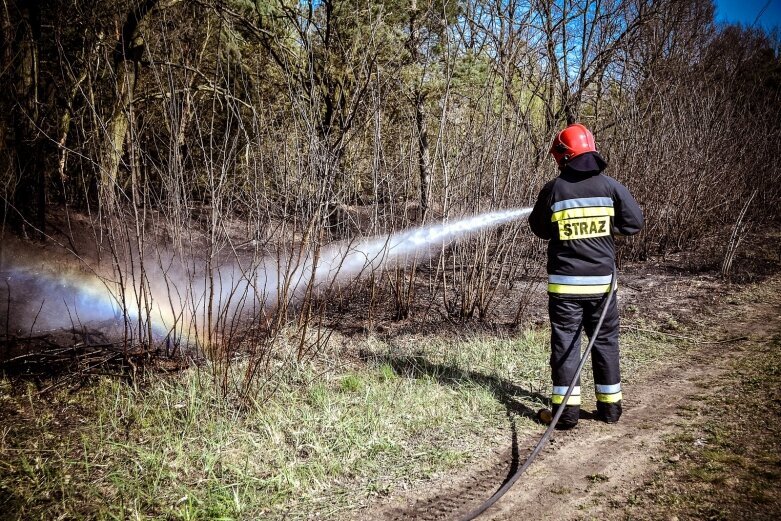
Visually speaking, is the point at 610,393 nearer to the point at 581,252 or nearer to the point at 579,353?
the point at 579,353

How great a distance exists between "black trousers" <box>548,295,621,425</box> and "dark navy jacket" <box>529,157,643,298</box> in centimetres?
13

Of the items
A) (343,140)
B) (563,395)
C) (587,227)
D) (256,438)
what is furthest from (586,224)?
(256,438)

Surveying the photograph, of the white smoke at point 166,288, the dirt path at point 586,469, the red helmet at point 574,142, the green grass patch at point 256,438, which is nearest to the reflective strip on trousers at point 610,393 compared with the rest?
the dirt path at point 586,469

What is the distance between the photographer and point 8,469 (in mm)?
2674

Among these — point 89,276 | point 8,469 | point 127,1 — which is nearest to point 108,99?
point 127,1

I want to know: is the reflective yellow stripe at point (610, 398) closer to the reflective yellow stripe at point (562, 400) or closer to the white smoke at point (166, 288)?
the reflective yellow stripe at point (562, 400)

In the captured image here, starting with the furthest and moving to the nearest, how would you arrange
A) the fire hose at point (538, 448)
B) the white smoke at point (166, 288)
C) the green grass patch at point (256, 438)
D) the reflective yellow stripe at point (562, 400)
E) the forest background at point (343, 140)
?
the white smoke at point (166, 288), the forest background at point (343, 140), the reflective yellow stripe at point (562, 400), the green grass patch at point (256, 438), the fire hose at point (538, 448)

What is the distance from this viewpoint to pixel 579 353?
3158 millimetres

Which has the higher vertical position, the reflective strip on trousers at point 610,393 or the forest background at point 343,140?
the forest background at point 343,140

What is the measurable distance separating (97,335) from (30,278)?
10.1 ft

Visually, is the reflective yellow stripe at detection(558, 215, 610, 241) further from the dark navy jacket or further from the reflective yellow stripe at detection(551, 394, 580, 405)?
the reflective yellow stripe at detection(551, 394, 580, 405)

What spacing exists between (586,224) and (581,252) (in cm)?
20

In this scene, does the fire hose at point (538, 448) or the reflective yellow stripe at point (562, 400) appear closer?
the fire hose at point (538, 448)

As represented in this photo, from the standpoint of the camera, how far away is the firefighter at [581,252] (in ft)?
10.2
